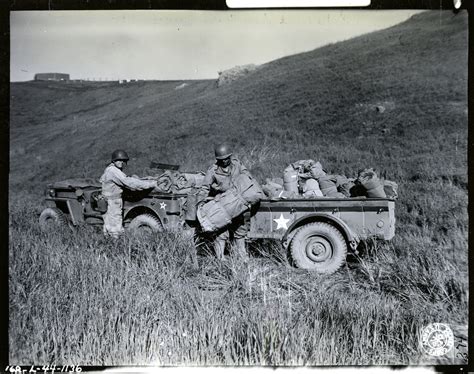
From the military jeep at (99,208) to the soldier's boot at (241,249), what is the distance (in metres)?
0.91

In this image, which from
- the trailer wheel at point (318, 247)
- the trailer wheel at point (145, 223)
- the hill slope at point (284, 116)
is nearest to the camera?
the trailer wheel at point (318, 247)

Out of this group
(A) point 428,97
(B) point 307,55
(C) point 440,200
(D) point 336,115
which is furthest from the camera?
(B) point 307,55

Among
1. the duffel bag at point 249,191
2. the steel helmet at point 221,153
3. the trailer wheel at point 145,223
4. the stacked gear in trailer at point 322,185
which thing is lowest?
the trailer wheel at point 145,223

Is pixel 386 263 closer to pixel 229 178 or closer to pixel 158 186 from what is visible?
pixel 229 178

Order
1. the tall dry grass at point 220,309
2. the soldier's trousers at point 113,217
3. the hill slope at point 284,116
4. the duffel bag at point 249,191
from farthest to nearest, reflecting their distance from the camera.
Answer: the hill slope at point 284,116, the soldier's trousers at point 113,217, the duffel bag at point 249,191, the tall dry grass at point 220,309

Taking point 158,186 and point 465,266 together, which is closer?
point 465,266

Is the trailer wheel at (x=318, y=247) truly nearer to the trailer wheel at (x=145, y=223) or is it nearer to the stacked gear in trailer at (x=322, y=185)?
the stacked gear in trailer at (x=322, y=185)

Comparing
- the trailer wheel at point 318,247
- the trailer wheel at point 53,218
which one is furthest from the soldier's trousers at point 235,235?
the trailer wheel at point 53,218

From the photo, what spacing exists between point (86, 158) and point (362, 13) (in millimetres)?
13049

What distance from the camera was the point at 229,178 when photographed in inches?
251

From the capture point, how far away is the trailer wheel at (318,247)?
6109 mm

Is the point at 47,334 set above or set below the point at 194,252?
below

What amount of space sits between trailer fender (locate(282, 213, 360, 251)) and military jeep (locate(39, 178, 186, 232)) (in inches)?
62.3
